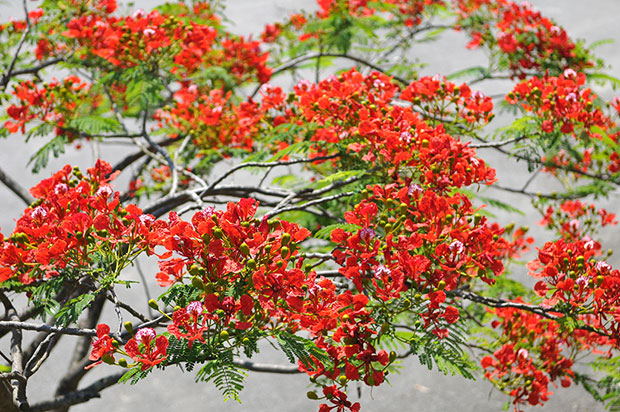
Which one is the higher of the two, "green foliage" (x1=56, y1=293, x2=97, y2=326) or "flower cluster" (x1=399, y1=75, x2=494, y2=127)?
"flower cluster" (x1=399, y1=75, x2=494, y2=127)

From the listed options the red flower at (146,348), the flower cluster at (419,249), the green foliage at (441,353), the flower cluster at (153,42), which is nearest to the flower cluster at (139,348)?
the red flower at (146,348)

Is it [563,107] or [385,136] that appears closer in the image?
[385,136]

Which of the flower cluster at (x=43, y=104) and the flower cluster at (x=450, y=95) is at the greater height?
the flower cluster at (x=43, y=104)

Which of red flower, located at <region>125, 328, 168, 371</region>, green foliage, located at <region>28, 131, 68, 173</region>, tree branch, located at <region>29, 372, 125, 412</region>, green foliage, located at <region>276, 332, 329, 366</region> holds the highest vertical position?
green foliage, located at <region>28, 131, 68, 173</region>

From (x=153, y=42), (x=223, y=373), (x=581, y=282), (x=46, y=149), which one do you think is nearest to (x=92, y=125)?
(x=46, y=149)

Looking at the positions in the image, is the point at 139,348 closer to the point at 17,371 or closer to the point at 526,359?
the point at 17,371

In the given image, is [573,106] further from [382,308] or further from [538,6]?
[538,6]

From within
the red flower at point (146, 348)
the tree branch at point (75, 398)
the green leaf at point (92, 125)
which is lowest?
the red flower at point (146, 348)

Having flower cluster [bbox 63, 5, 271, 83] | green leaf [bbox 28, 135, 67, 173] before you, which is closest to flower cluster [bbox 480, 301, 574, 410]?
flower cluster [bbox 63, 5, 271, 83]

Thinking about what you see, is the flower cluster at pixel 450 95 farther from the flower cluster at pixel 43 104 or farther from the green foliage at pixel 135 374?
the flower cluster at pixel 43 104

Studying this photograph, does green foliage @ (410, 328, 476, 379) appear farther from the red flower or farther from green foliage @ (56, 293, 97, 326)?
green foliage @ (56, 293, 97, 326)

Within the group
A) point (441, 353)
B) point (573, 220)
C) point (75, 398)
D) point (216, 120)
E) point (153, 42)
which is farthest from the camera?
point (573, 220)

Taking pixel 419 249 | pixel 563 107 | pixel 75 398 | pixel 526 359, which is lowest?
pixel 75 398

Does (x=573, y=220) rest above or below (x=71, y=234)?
above
